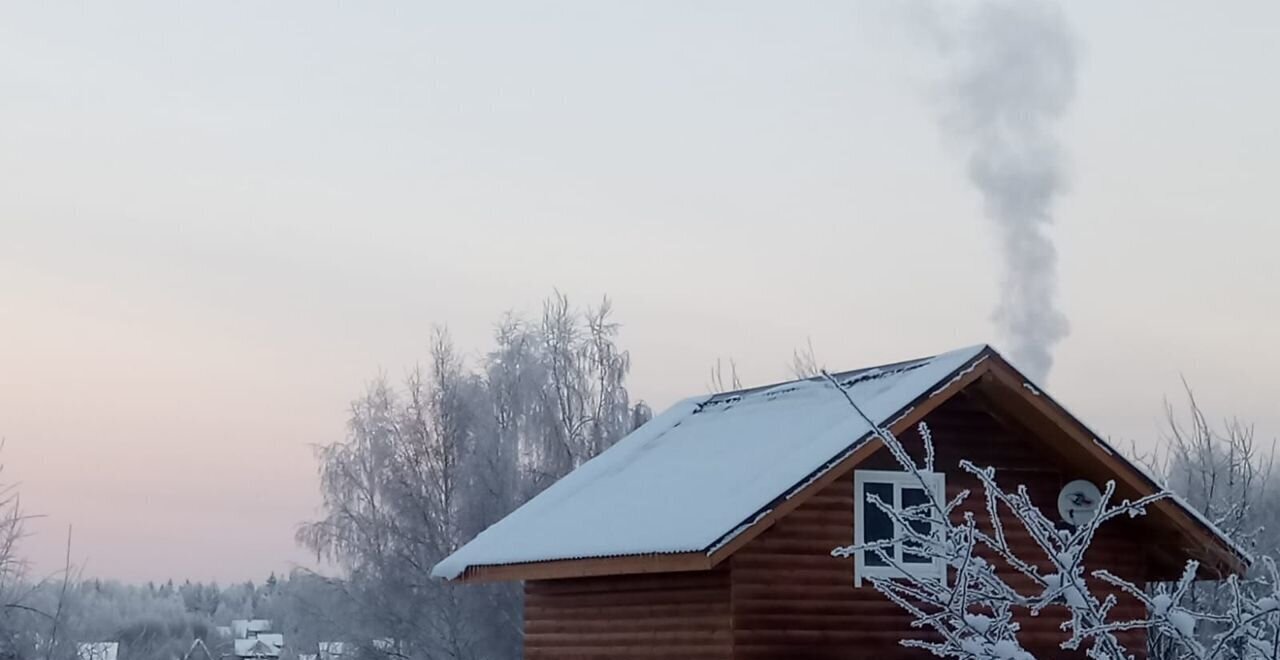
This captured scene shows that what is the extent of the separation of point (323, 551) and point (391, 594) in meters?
3.36

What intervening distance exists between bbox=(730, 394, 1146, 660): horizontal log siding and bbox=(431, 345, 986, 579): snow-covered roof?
2.02 ft

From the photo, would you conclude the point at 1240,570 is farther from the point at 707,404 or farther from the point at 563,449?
the point at 563,449

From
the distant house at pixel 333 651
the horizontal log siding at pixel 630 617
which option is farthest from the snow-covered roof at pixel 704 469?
the distant house at pixel 333 651

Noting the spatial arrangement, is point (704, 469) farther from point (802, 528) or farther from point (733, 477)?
point (802, 528)

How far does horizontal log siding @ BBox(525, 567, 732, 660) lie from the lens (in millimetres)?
16109

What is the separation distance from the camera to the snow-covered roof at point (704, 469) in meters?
15.7

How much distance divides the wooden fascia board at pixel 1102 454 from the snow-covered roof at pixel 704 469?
0.51 m

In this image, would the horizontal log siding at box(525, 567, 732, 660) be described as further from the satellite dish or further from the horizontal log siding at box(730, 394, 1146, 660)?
the satellite dish

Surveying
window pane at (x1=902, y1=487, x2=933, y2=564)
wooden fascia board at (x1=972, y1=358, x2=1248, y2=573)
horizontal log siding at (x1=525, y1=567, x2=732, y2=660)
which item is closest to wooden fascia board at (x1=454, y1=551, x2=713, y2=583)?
horizontal log siding at (x1=525, y1=567, x2=732, y2=660)

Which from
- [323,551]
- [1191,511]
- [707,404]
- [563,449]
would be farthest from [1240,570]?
[323,551]

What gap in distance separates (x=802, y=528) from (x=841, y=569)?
0.57m

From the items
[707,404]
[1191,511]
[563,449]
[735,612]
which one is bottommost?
[735,612]

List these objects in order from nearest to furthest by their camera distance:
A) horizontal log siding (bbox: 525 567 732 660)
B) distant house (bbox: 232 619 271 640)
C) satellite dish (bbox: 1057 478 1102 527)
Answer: horizontal log siding (bbox: 525 567 732 660) → satellite dish (bbox: 1057 478 1102 527) → distant house (bbox: 232 619 271 640)

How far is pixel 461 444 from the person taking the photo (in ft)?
141
